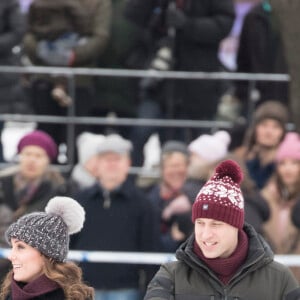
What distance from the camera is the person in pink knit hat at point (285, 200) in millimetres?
8523

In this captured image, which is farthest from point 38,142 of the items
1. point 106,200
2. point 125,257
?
point 125,257

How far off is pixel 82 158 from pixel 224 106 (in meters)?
1.92

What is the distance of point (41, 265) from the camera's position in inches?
212

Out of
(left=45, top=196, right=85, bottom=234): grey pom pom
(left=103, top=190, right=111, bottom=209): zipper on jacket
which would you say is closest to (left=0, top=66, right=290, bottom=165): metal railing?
(left=103, top=190, right=111, bottom=209): zipper on jacket

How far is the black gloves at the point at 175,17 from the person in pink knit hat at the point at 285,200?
1838 mm

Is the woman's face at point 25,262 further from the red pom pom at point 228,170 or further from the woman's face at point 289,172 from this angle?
the woman's face at point 289,172

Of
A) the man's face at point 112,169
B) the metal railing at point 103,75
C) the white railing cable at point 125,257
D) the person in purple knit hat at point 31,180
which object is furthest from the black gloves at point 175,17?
the white railing cable at point 125,257

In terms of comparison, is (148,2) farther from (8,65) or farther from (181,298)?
(181,298)

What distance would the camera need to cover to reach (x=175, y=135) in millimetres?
10758

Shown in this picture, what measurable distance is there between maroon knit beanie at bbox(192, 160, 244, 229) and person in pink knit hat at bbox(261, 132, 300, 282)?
9.74 ft

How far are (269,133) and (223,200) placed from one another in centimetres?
415

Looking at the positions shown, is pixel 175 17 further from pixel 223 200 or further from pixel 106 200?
pixel 223 200

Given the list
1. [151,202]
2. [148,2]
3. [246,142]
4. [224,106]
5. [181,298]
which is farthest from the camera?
[224,106]

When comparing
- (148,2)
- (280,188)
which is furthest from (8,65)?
(280,188)
